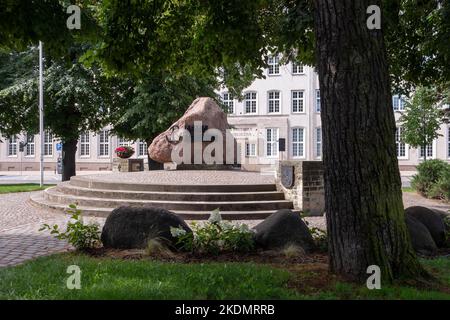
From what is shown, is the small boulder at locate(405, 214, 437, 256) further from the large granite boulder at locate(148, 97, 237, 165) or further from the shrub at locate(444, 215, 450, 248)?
the large granite boulder at locate(148, 97, 237, 165)

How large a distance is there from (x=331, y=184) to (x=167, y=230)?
307 cm

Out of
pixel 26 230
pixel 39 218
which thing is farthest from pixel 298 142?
pixel 26 230

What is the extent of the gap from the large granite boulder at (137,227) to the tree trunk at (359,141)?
9.95 ft

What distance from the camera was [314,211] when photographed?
13.2m

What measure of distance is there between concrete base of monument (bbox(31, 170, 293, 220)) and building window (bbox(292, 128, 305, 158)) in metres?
35.9

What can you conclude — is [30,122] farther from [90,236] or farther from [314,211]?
[90,236]

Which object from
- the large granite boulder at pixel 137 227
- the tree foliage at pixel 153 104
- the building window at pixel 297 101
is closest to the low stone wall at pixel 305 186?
the large granite boulder at pixel 137 227

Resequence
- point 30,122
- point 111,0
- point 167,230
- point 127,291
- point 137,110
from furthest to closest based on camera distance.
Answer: point 30,122, point 137,110, point 111,0, point 167,230, point 127,291

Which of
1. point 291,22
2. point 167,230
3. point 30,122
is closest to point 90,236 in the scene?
point 167,230

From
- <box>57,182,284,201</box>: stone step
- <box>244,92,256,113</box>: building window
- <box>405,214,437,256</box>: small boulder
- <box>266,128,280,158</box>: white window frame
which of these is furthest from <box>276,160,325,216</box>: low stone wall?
<box>244,92,256,113</box>: building window

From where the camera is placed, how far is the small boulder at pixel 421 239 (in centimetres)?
785

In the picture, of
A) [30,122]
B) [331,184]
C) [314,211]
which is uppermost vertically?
[30,122]

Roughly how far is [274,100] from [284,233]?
146ft

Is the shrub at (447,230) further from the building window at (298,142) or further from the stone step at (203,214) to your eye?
the building window at (298,142)
